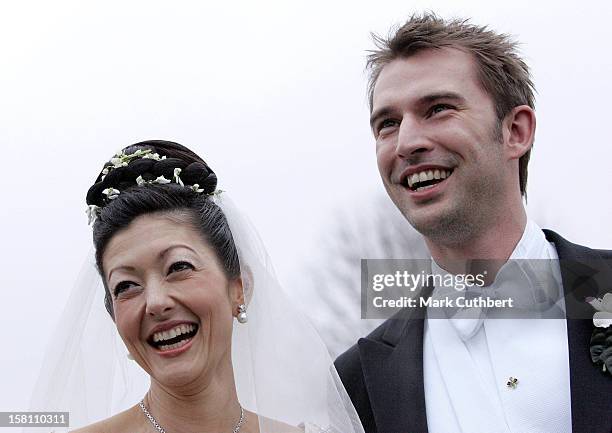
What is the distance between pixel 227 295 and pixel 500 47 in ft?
6.36

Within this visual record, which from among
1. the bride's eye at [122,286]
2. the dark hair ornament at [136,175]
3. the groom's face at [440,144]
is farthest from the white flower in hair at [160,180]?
the groom's face at [440,144]

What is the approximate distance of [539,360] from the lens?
4.62 m

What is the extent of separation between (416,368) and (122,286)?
58.2 inches

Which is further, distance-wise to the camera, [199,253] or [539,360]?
[539,360]

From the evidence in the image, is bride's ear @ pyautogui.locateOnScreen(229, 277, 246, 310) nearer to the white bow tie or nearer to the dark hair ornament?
the dark hair ornament

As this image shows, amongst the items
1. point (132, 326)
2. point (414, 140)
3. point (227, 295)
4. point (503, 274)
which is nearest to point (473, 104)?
point (414, 140)

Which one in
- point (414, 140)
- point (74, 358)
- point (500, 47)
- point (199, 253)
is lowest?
point (74, 358)

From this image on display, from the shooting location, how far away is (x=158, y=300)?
397 centimetres

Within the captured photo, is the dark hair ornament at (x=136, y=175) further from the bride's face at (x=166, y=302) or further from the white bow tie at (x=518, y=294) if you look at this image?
the white bow tie at (x=518, y=294)

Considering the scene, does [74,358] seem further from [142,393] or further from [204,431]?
[204,431]

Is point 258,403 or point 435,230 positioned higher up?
point 435,230

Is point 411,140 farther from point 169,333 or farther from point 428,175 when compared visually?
point 169,333

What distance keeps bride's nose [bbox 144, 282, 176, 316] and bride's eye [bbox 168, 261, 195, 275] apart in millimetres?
80

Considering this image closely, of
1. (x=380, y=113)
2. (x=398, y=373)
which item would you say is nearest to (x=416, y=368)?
(x=398, y=373)
